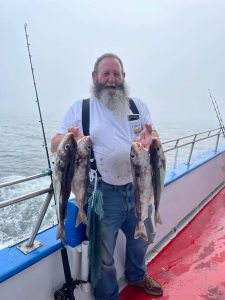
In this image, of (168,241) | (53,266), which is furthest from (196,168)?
(53,266)

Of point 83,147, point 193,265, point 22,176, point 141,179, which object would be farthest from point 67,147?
point 22,176

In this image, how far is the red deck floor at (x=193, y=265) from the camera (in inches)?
108

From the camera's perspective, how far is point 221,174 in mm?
5875

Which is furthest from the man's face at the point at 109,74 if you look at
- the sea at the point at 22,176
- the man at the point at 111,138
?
the sea at the point at 22,176

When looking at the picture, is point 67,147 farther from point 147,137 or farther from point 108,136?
point 147,137

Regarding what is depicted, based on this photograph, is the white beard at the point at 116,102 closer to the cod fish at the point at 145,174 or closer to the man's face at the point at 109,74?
the man's face at the point at 109,74

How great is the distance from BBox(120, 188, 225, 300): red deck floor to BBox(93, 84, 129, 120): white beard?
1735mm

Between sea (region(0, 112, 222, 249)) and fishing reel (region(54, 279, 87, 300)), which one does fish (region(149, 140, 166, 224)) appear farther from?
sea (region(0, 112, 222, 249))

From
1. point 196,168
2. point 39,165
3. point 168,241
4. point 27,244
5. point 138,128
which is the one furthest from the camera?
point 39,165

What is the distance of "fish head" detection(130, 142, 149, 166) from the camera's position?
1.84 meters

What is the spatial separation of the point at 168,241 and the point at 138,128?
6.68 feet

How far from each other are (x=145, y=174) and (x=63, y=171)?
0.55 m

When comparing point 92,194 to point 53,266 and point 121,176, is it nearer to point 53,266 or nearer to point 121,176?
point 121,176

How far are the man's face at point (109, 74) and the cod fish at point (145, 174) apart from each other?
1.86 feet
